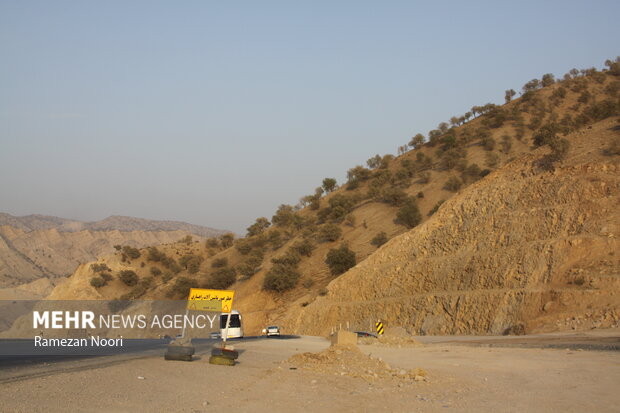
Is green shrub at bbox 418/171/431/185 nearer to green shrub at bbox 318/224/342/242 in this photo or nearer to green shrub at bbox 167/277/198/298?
green shrub at bbox 318/224/342/242

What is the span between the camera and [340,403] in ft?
43.7

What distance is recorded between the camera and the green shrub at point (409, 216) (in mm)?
65000

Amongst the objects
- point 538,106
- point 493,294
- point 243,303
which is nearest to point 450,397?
point 493,294

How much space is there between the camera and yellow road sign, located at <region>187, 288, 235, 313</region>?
20.5 metres

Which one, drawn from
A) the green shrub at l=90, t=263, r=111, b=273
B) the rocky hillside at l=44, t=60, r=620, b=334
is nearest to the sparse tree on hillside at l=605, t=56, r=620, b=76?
the rocky hillside at l=44, t=60, r=620, b=334

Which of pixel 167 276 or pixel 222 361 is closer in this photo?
pixel 222 361

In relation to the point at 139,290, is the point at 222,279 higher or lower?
higher

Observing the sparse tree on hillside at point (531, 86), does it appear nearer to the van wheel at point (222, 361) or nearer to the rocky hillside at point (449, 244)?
the rocky hillside at point (449, 244)

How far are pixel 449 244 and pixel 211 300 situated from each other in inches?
1220

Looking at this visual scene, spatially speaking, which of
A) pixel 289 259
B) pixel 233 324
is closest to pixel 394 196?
pixel 289 259

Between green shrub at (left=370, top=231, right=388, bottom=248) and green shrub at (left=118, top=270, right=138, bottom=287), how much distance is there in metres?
33.6

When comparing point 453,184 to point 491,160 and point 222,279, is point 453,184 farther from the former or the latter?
point 222,279

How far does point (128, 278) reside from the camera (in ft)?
266

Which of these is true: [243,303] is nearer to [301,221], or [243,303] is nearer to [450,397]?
[301,221]
